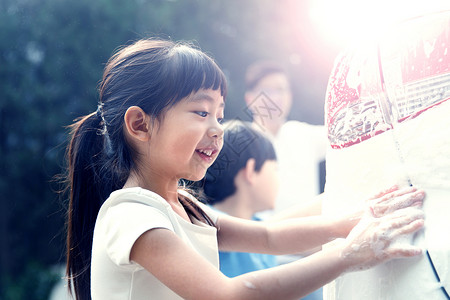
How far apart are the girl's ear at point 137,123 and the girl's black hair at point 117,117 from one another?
0.02 m

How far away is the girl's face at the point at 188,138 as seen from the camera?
4.16 feet

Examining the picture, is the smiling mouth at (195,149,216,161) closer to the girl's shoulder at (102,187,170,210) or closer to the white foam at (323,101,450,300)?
the girl's shoulder at (102,187,170,210)

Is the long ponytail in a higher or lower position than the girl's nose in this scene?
lower

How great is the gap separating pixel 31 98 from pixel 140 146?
17.2 ft

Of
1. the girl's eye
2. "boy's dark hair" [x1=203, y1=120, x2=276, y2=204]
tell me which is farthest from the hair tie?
"boy's dark hair" [x1=203, y1=120, x2=276, y2=204]

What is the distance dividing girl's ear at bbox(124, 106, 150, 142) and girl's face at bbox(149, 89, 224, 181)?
0.02 m

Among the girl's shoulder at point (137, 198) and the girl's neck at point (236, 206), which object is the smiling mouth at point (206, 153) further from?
the girl's neck at point (236, 206)

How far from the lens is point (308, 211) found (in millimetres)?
1640

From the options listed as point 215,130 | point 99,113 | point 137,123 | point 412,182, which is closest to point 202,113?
point 215,130

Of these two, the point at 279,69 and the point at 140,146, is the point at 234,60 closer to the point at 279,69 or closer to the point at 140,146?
the point at 279,69

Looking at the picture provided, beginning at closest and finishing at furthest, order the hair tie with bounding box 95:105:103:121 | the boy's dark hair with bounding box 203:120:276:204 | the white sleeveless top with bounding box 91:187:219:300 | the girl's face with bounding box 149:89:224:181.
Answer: the white sleeveless top with bounding box 91:187:219:300, the girl's face with bounding box 149:89:224:181, the hair tie with bounding box 95:105:103:121, the boy's dark hair with bounding box 203:120:276:204

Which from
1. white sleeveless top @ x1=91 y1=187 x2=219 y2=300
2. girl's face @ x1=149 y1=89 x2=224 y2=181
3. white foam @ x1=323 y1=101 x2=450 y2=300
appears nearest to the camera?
white foam @ x1=323 y1=101 x2=450 y2=300

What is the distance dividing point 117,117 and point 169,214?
29 cm

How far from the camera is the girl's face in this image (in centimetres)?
127
